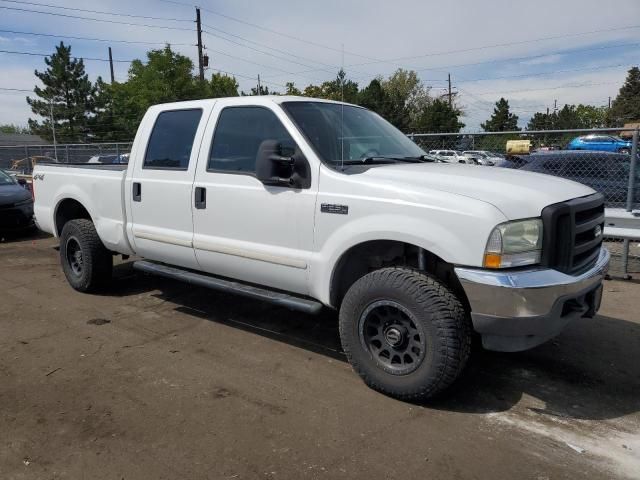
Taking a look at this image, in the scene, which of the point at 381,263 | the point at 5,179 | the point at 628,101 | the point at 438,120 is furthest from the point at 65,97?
the point at 628,101

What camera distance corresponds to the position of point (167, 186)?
471cm

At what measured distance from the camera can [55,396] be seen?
3.55 m

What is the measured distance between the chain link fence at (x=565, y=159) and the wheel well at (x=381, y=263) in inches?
157

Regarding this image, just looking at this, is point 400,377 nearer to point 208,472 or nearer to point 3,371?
point 208,472

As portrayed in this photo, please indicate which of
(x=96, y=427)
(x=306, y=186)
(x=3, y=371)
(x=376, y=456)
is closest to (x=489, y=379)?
(x=376, y=456)

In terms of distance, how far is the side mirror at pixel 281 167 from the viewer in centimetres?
368

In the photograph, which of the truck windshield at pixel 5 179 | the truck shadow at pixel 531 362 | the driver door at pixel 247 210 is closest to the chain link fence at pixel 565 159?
the truck shadow at pixel 531 362

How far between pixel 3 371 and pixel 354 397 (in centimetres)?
268

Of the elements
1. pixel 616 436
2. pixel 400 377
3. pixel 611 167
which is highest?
pixel 611 167

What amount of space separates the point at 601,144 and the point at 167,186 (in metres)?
13.8

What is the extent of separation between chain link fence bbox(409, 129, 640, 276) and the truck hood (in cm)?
379

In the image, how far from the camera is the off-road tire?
5652mm

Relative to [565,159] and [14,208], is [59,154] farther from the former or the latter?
[565,159]

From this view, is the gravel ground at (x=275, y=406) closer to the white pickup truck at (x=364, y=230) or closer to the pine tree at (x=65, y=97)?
the white pickup truck at (x=364, y=230)
